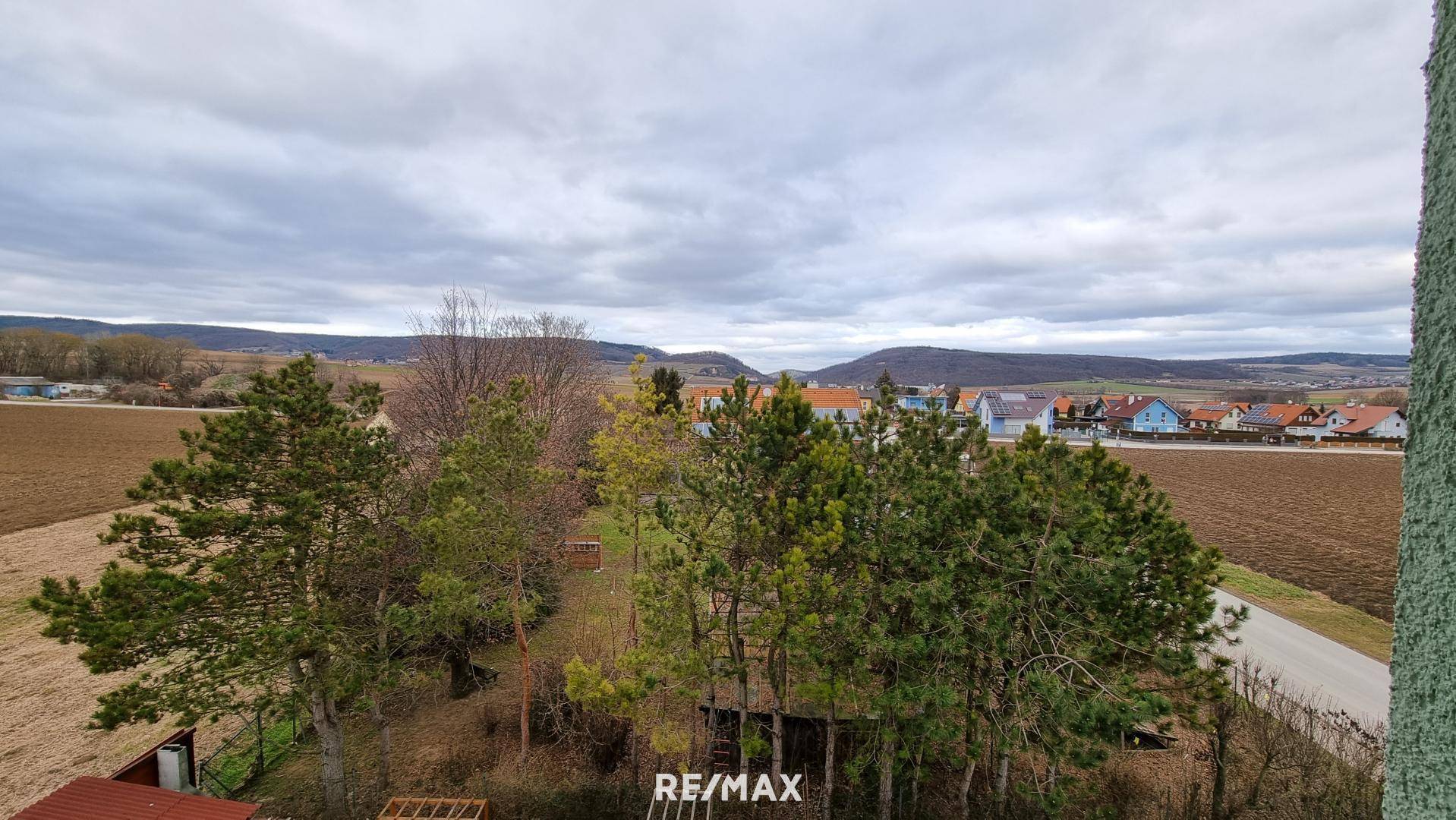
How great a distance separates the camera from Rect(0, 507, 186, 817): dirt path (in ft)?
33.4

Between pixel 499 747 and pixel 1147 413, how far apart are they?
80.9 meters

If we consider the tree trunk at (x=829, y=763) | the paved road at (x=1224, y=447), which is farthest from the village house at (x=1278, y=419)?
the tree trunk at (x=829, y=763)

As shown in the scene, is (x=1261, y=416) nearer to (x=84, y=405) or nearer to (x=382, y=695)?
(x=382, y=695)

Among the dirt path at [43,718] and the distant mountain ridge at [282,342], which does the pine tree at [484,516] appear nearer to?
the dirt path at [43,718]

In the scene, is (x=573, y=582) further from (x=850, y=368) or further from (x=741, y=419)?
(x=850, y=368)

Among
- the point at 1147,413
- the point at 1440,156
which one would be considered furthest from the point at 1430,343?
the point at 1147,413

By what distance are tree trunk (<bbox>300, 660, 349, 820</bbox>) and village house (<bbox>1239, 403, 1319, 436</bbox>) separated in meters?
85.7

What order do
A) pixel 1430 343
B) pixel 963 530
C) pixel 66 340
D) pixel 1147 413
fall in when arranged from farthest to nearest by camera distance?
1. pixel 66 340
2. pixel 1147 413
3. pixel 963 530
4. pixel 1430 343

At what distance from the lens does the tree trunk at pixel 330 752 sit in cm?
933

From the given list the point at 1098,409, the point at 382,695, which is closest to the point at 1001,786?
the point at 382,695

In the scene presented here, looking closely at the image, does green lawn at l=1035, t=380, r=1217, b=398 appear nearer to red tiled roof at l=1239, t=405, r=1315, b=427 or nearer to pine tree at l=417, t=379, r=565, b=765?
red tiled roof at l=1239, t=405, r=1315, b=427

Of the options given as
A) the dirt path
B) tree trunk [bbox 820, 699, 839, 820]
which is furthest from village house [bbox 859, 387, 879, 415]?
the dirt path

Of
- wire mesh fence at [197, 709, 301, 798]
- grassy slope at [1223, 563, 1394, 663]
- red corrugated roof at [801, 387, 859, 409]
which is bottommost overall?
wire mesh fence at [197, 709, 301, 798]

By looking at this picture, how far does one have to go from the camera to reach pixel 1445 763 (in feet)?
4.53
